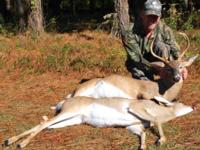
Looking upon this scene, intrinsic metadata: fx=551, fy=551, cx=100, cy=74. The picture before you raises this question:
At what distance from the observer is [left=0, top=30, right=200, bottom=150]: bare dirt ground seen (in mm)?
5754

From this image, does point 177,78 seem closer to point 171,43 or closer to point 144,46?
point 171,43

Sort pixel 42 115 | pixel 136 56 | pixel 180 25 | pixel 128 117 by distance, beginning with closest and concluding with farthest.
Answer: pixel 128 117
pixel 42 115
pixel 136 56
pixel 180 25

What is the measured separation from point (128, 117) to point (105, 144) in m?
0.55

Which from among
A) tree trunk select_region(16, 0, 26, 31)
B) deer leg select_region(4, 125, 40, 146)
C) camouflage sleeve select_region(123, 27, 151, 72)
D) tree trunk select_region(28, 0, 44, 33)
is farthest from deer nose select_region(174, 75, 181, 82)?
tree trunk select_region(16, 0, 26, 31)

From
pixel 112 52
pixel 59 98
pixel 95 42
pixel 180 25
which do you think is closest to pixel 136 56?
pixel 59 98

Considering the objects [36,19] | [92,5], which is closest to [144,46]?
[36,19]

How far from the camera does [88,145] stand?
18.9ft

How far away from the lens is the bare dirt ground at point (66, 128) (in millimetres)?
5754

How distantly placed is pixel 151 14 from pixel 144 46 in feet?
1.80

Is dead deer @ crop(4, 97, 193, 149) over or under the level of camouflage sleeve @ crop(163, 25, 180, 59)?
under

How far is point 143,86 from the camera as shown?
7121mm

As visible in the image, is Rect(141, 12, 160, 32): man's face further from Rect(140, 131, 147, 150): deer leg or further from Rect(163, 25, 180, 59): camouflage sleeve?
Rect(140, 131, 147, 150): deer leg

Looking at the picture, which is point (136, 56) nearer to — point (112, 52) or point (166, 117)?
point (166, 117)

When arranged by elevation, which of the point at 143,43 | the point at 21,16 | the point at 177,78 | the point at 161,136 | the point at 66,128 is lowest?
the point at 21,16
